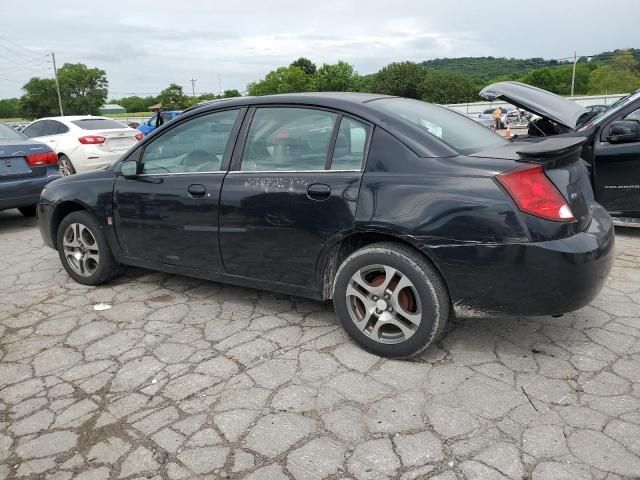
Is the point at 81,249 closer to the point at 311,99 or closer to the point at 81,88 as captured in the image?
the point at 311,99

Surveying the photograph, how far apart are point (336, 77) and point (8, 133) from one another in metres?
92.5

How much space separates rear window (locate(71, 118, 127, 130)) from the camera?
10867mm

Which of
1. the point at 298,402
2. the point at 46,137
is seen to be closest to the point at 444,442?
the point at 298,402

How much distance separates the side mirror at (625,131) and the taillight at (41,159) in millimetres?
6842

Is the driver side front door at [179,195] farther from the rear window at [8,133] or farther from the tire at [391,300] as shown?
the rear window at [8,133]

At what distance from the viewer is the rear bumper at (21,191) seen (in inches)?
258

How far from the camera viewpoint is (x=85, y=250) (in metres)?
4.40

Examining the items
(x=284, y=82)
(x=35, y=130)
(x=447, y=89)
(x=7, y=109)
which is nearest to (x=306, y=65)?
(x=284, y=82)

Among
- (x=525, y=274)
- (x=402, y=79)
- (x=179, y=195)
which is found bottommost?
(x=525, y=274)

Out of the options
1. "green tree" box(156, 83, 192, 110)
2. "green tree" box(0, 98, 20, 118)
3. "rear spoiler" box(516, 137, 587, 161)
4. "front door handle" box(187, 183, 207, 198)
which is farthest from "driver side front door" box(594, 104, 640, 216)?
"green tree" box(0, 98, 20, 118)

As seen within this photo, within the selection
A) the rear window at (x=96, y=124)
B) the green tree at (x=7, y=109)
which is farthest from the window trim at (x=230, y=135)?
the green tree at (x=7, y=109)

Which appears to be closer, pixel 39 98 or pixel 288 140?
pixel 288 140

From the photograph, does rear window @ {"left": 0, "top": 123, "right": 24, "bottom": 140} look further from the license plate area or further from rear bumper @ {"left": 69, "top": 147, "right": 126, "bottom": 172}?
rear bumper @ {"left": 69, "top": 147, "right": 126, "bottom": 172}

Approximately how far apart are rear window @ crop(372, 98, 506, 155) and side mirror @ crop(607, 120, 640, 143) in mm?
2406
